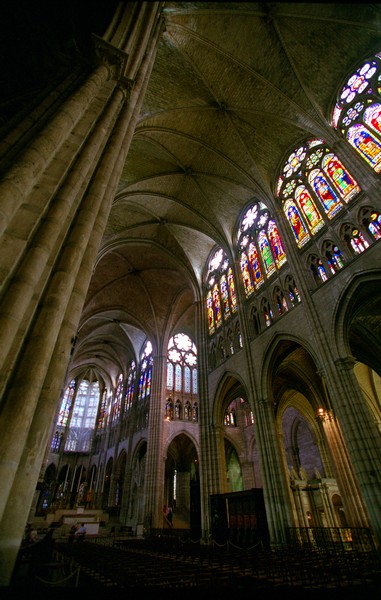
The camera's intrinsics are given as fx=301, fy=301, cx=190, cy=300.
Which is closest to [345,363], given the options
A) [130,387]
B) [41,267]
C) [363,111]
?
[41,267]

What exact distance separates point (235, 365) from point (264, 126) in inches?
414

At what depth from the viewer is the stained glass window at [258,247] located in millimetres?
12570

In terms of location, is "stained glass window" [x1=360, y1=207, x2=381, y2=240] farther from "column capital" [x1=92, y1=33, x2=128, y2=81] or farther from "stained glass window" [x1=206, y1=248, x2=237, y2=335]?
"column capital" [x1=92, y1=33, x2=128, y2=81]

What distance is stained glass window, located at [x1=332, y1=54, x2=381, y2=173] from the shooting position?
938 centimetres

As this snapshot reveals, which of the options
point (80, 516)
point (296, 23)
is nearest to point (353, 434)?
point (296, 23)

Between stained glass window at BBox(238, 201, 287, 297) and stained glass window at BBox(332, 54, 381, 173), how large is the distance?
13.0ft

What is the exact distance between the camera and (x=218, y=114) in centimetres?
1326

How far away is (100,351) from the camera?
31109 millimetres

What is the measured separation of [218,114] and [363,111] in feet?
19.3

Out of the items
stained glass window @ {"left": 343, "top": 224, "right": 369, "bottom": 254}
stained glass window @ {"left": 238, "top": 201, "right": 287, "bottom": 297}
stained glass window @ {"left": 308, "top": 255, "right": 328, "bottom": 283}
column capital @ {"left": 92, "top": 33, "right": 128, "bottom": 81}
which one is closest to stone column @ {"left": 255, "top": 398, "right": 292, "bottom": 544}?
stained glass window @ {"left": 308, "top": 255, "right": 328, "bottom": 283}

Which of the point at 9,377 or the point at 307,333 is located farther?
the point at 307,333

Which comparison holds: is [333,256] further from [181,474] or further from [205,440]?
[181,474]

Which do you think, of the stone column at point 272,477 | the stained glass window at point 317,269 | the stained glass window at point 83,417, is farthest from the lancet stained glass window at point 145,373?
the stained glass window at point 317,269

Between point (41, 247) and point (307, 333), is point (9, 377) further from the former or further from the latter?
point (307, 333)
